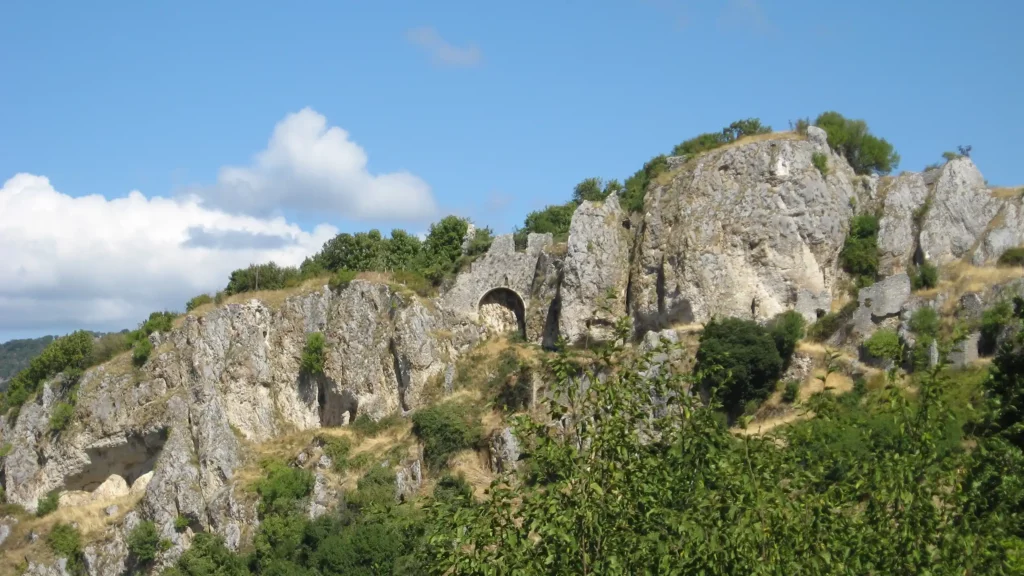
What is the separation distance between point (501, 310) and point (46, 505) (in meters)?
20.1

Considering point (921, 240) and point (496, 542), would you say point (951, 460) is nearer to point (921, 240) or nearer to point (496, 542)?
point (496, 542)

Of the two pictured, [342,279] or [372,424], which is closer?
[372,424]

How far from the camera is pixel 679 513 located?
40.0ft

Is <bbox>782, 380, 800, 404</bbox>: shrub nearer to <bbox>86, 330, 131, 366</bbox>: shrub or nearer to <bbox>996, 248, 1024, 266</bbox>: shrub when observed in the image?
<bbox>996, 248, 1024, 266</bbox>: shrub

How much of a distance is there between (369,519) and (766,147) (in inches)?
763

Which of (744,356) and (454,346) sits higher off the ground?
(454,346)

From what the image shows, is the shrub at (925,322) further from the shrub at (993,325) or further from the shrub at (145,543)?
the shrub at (145,543)

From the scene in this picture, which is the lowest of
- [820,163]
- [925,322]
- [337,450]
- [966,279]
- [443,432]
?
[337,450]

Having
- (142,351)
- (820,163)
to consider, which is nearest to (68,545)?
(142,351)

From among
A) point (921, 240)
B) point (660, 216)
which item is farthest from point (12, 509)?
point (921, 240)

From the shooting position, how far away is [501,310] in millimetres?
46531

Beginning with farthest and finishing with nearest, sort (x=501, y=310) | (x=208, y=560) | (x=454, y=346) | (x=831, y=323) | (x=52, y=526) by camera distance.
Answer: (x=501, y=310), (x=52, y=526), (x=454, y=346), (x=208, y=560), (x=831, y=323)

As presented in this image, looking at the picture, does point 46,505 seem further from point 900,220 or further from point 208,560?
point 900,220

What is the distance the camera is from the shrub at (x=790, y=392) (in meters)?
37.2
